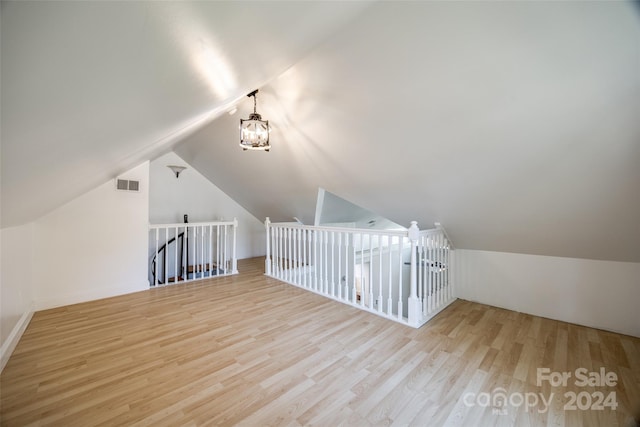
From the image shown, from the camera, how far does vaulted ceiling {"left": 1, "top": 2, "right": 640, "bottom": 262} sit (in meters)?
0.70

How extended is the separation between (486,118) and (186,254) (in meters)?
4.87

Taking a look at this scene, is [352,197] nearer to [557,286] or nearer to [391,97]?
[391,97]

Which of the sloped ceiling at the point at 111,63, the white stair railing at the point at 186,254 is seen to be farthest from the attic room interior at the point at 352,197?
the white stair railing at the point at 186,254

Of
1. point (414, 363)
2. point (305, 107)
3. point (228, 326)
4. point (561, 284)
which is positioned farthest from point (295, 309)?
point (561, 284)

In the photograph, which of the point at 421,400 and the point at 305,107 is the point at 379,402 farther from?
the point at 305,107

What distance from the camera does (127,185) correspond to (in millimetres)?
3588

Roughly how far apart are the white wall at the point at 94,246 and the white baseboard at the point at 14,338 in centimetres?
39

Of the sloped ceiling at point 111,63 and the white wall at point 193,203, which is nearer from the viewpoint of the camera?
the sloped ceiling at point 111,63

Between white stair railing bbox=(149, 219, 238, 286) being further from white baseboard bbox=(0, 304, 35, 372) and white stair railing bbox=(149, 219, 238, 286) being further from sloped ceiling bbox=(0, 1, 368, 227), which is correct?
sloped ceiling bbox=(0, 1, 368, 227)

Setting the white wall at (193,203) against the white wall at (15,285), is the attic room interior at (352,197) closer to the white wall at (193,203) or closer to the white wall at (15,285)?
the white wall at (15,285)

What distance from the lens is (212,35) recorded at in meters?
0.96

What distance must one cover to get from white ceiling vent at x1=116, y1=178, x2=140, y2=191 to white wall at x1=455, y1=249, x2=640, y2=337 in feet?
15.9

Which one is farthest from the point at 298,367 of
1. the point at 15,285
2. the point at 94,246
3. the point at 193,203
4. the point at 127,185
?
the point at 193,203

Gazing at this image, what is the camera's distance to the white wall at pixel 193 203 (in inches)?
205
